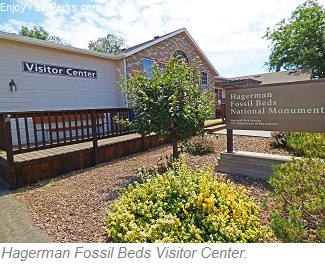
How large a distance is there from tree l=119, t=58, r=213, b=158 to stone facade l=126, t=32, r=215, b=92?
5176 mm

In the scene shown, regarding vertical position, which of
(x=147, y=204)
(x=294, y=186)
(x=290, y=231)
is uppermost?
(x=294, y=186)

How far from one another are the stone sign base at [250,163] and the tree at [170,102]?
861 millimetres

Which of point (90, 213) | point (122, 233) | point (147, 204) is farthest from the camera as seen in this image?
point (90, 213)

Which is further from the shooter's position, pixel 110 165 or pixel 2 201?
pixel 110 165

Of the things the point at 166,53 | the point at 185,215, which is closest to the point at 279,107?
the point at 185,215

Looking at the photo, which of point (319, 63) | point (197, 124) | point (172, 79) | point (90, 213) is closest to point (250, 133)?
point (197, 124)

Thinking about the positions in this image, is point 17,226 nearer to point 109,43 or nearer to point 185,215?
point 185,215

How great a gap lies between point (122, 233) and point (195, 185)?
106 cm

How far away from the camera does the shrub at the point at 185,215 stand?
7.25ft

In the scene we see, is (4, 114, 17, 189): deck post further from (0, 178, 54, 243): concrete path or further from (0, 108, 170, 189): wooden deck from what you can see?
(0, 178, 54, 243): concrete path

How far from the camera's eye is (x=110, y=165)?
18.1 ft

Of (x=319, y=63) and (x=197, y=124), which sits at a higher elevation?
(x=319, y=63)

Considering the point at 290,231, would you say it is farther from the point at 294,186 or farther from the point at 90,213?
the point at 90,213

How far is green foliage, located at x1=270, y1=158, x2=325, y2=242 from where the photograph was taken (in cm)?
168
